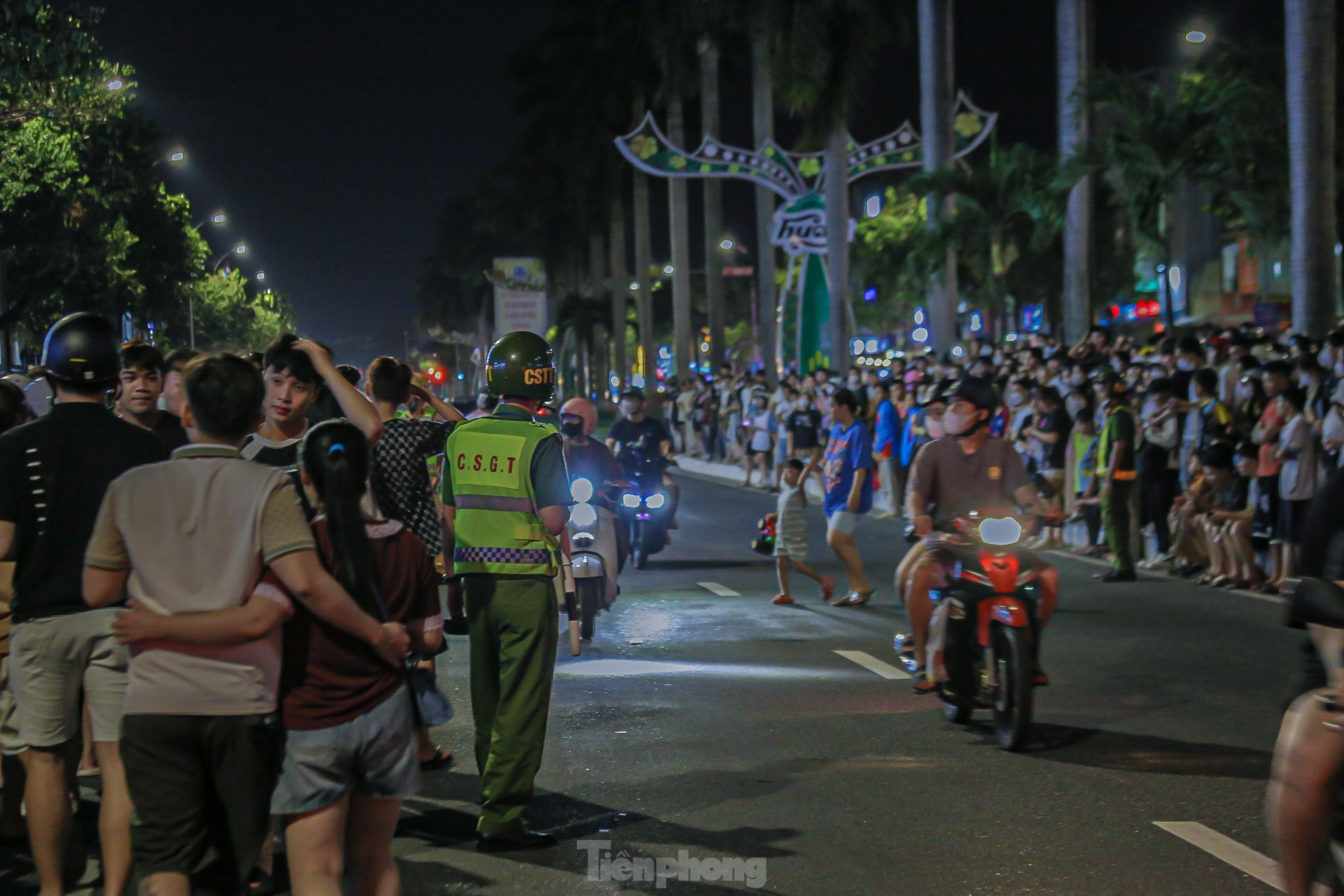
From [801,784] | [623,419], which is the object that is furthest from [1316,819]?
[623,419]

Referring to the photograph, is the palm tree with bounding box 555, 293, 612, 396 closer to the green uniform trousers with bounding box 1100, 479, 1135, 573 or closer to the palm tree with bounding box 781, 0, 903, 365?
the palm tree with bounding box 781, 0, 903, 365

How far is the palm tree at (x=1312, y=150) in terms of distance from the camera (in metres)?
20.3

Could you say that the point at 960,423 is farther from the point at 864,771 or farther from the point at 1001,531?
the point at 864,771

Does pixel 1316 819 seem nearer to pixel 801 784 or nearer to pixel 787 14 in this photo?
pixel 801 784

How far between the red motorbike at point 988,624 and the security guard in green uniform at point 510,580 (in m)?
2.64

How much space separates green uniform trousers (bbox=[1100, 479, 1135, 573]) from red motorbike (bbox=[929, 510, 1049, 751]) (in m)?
7.08

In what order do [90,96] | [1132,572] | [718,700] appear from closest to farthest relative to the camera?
[718,700], [1132,572], [90,96]

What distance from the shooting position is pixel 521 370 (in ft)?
21.8

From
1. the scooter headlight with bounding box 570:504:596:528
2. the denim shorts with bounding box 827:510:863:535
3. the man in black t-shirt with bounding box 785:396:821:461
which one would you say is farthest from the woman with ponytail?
the man in black t-shirt with bounding box 785:396:821:461

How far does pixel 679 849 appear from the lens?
6305 millimetres

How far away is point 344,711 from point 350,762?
0.14m

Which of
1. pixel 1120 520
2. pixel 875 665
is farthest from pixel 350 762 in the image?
pixel 1120 520

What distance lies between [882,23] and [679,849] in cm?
3136

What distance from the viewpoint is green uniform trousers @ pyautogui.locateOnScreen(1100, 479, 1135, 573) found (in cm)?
1549
